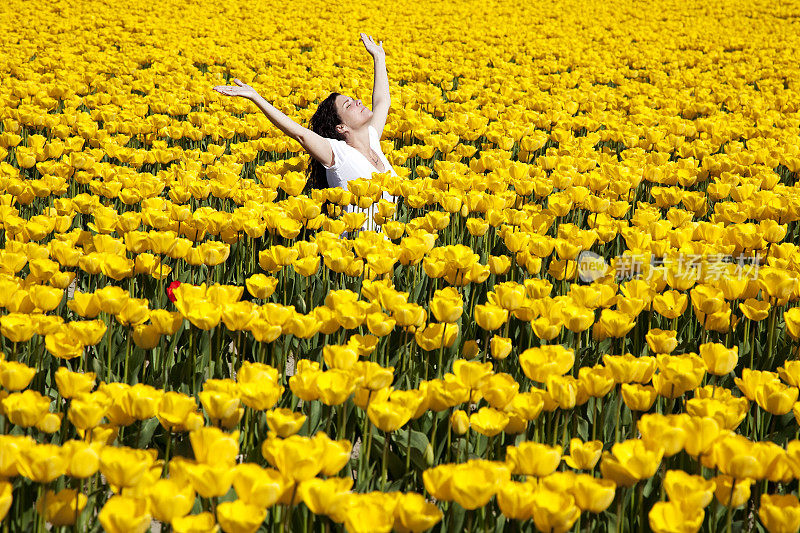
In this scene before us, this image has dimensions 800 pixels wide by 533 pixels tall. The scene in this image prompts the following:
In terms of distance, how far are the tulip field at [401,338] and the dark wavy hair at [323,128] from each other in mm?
268

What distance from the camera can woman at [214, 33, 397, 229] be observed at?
5.42 m

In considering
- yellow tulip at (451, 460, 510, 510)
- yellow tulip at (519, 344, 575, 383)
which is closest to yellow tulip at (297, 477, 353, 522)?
yellow tulip at (451, 460, 510, 510)

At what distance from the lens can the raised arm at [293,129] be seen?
5286mm

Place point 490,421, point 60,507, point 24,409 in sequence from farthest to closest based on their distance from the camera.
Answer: point 490,421 → point 24,409 → point 60,507

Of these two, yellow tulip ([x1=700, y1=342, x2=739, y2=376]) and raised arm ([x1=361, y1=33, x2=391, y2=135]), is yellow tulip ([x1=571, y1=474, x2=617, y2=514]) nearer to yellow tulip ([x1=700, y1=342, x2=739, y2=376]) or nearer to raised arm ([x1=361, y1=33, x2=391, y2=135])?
yellow tulip ([x1=700, y1=342, x2=739, y2=376])

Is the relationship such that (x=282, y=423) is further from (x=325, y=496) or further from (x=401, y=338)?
(x=401, y=338)

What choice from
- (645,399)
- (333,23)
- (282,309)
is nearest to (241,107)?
(282,309)

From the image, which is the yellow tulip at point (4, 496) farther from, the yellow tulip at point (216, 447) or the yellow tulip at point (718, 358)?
the yellow tulip at point (718, 358)

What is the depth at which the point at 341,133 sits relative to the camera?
19.5 ft

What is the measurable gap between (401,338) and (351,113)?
2.95 metres

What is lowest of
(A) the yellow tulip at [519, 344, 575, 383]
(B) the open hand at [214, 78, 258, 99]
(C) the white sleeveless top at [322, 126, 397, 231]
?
(A) the yellow tulip at [519, 344, 575, 383]

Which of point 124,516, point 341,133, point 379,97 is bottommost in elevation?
point 124,516

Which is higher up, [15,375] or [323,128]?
[323,128]

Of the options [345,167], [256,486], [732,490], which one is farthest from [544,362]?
[345,167]
